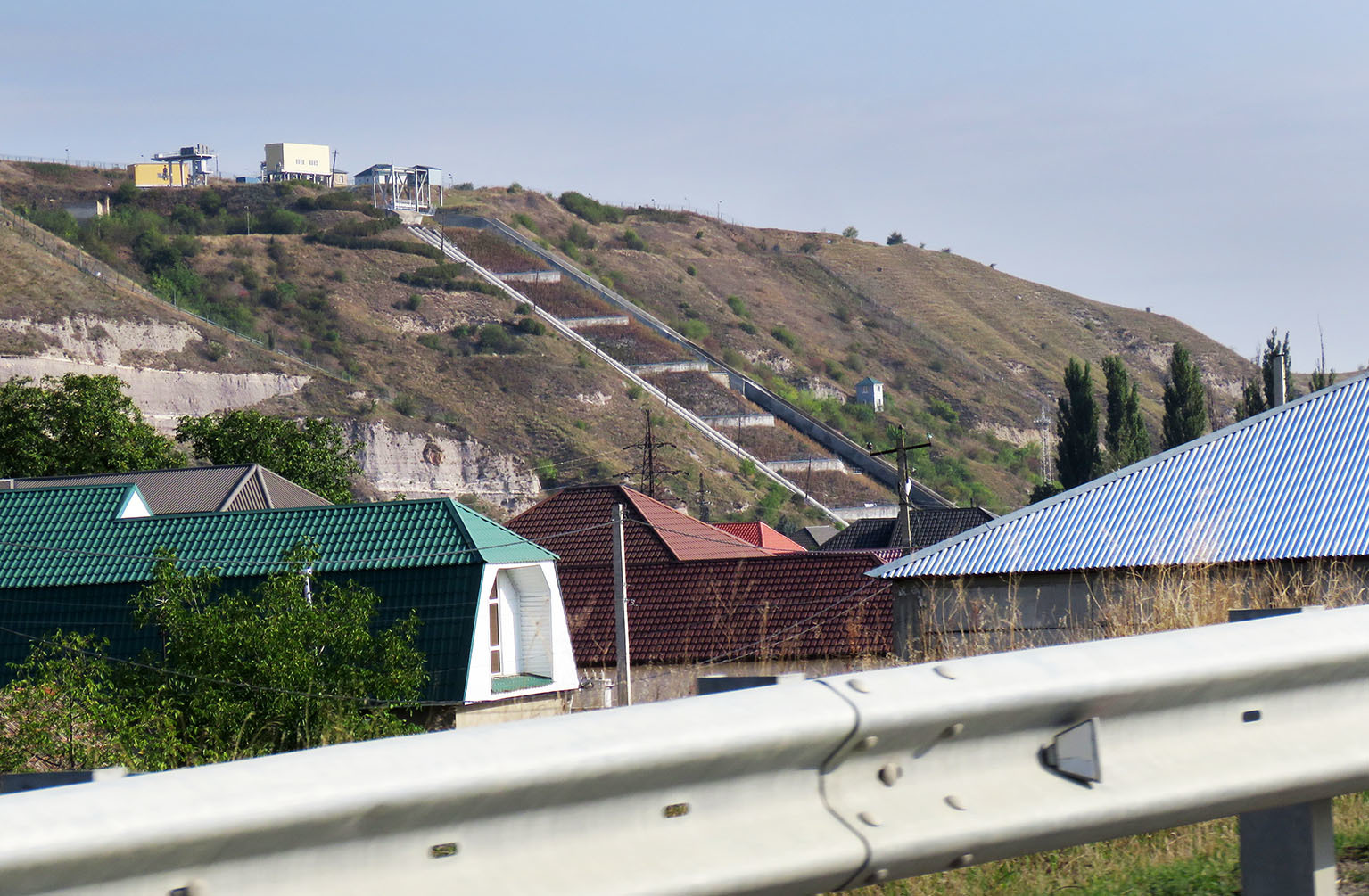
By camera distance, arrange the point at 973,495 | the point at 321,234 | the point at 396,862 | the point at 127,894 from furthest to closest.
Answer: the point at 321,234 < the point at 973,495 < the point at 396,862 < the point at 127,894

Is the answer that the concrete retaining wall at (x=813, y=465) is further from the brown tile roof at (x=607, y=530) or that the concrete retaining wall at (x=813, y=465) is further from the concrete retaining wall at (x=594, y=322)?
the brown tile roof at (x=607, y=530)

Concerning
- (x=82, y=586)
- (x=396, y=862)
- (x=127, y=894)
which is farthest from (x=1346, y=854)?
(x=82, y=586)

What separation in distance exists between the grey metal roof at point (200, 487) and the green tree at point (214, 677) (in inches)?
384

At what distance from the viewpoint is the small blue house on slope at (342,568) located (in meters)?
24.0

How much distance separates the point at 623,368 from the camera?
11188 cm

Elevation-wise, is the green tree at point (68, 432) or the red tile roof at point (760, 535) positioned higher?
the green tree at point (68, 432)

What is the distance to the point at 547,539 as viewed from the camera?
39562 mm

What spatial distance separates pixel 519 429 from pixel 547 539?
55927mm

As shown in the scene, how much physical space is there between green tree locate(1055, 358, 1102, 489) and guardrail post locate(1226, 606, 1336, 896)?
3155 inches

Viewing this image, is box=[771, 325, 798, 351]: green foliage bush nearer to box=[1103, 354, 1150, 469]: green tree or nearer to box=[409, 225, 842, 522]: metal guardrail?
box=[409, 225, 842, 522]: metal guardrail

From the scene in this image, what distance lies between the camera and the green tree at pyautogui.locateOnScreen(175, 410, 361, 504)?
4450 centimetres

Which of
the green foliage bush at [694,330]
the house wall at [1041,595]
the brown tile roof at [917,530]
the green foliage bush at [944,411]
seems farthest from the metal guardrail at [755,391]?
the house wall at [1041,595]

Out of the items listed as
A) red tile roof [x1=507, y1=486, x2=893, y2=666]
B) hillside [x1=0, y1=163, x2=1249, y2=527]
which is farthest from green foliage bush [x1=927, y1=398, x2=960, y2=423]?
red tile roof [x1=507, y1=486, x2=893, y2=666]

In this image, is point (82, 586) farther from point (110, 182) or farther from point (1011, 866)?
point (110, 182)
